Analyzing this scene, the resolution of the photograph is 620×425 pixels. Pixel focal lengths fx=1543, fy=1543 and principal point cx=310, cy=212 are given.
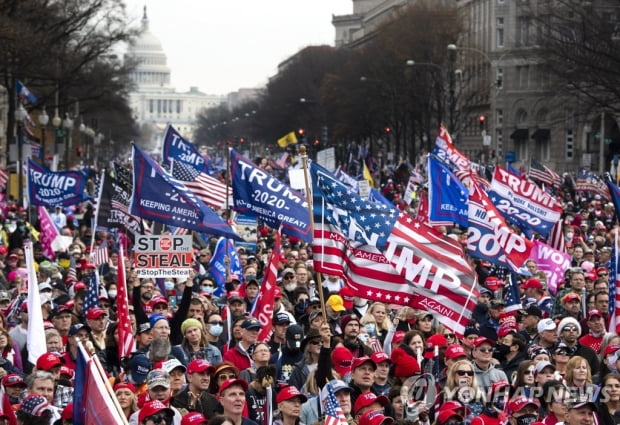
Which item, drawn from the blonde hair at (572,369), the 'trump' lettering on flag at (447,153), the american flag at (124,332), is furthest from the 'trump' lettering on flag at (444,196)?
the blonde hair at (572,369)

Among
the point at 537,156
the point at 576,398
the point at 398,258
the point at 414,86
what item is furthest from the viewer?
the point at 537,156

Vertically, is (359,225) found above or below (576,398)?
above

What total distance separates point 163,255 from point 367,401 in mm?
5835

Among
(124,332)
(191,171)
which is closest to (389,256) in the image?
(124,332)

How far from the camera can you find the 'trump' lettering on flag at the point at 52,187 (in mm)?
23844

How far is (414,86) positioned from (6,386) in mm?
69941

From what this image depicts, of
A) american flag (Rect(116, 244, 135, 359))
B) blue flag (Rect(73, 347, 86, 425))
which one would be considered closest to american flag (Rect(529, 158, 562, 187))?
american flag (Rect(116, 244, 135, 359))

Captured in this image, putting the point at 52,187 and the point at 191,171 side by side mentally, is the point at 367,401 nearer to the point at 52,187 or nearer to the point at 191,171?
the point at 191,171

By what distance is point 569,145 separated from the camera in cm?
8531

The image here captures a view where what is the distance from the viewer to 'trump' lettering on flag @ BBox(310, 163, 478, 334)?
38.6 ft

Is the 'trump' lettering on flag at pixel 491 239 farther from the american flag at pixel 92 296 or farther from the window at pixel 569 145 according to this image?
the window at pixel 569 145

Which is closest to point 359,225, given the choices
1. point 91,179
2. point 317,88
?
point 91,179

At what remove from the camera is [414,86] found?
79.4m

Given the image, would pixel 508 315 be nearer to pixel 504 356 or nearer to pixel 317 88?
pixel 504 356
